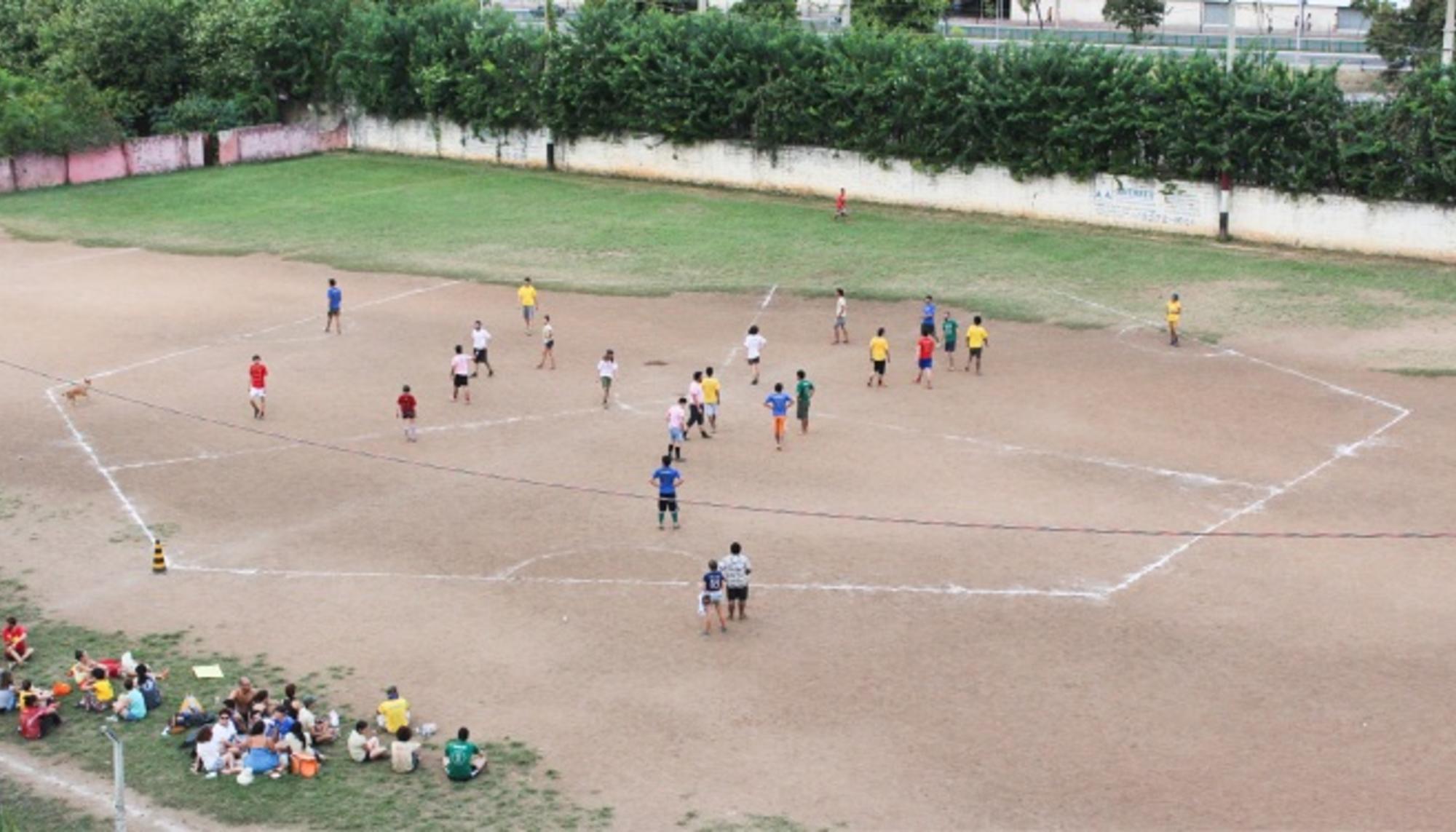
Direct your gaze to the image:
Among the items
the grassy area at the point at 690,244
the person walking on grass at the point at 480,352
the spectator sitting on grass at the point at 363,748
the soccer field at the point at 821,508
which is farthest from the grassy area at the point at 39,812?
the grassy area at the point at 690,244

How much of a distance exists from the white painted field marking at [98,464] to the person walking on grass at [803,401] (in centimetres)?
1276

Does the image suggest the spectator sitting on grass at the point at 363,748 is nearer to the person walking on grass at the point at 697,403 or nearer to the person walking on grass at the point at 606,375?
the person walking on grass at the point at 697,403

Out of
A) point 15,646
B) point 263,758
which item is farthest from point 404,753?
point 15,646

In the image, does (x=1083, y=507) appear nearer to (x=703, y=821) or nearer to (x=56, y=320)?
(x=703, y=821)

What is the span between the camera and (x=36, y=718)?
997 inches

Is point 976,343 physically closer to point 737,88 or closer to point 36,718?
point 36,718

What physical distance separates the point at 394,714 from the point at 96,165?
50.8 meters

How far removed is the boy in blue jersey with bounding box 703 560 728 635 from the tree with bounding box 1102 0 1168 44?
202 ft

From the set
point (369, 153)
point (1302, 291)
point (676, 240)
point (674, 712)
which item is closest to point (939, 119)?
point (676, 240)

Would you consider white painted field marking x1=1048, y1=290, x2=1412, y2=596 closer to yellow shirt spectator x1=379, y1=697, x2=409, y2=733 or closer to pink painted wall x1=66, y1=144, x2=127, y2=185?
yellow shirt spectator x1=379, y1=697, x2=409, y2=733

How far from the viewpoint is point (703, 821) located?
22.4m

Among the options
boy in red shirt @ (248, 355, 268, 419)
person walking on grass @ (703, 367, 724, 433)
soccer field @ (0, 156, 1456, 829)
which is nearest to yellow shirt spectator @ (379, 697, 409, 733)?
soccer field @ (0, 156, 1456, 829)

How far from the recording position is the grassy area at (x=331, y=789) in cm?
2275

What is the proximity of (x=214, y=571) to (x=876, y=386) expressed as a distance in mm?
16187
